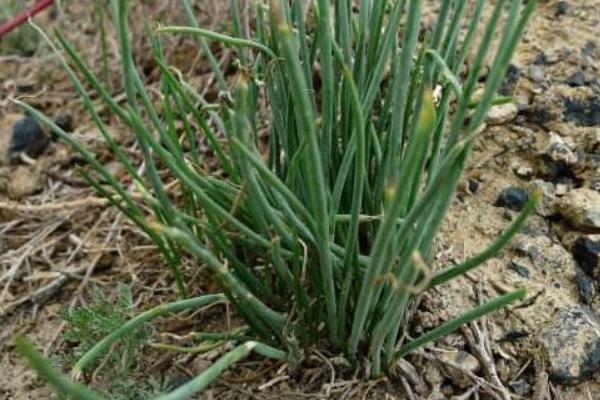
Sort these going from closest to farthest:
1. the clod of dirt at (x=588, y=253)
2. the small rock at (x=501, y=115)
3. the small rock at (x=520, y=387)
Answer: the small rock at (x=520, y=387), the clod of dirt at (x=588, y=253), the small rock at (x=501, y=115)

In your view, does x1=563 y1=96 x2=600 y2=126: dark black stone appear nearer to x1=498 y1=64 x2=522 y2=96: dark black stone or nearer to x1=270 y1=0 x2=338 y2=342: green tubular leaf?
x1=498 y1=64 x2=522 y2=96: dark black stone

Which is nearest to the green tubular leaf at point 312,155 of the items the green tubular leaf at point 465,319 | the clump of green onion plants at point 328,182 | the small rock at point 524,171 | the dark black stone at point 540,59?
the clump of green onion plants at point 328,182

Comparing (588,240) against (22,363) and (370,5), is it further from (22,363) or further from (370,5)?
(22,363)

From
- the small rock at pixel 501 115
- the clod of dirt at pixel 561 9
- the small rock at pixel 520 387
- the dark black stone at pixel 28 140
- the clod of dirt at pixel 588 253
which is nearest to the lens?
the small rock at pixel 520 387

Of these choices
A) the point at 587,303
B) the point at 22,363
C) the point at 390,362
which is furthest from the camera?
the point at 22,363

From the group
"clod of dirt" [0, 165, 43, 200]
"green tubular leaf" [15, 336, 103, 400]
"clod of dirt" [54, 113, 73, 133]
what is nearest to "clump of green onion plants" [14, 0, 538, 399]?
"green tubular leaf" [15, 336, 103, 400]

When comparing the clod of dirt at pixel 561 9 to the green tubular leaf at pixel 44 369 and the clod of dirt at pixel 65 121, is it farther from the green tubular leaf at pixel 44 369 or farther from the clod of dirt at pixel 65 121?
the green tubular leaf at pixel 44 369

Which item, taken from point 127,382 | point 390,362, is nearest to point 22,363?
point 127,382

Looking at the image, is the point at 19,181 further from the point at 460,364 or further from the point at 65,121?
the point at 460,364
